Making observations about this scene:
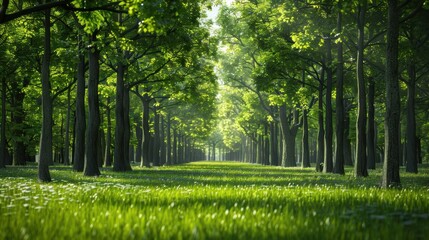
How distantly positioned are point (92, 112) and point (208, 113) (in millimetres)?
33415

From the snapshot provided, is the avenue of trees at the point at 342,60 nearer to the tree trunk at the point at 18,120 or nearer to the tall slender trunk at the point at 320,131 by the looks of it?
the tall slender trunk at the point at 320,131

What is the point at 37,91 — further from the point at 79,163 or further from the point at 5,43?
the point at 79,163

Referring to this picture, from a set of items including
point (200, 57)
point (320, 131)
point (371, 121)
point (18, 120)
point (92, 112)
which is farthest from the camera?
point (18, 120)

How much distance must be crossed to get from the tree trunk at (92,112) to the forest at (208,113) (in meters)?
0.05

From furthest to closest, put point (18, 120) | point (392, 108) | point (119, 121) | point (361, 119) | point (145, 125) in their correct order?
point (18, 120) < point (145, 125) < point (119, 121) < point (361, 119) < point (392, 108)

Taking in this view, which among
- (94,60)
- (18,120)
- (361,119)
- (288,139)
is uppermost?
(94,60)

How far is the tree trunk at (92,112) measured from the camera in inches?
780

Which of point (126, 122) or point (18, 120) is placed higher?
point (18, 120)

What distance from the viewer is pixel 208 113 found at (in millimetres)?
53250

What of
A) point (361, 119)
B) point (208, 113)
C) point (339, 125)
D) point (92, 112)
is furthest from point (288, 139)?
point (92, 112)

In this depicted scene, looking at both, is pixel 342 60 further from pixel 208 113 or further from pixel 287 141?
pixel 208 113

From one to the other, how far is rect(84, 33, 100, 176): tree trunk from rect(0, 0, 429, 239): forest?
5cm

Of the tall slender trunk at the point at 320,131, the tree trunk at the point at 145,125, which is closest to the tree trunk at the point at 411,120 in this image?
the tall slender trunk at the point at 320,131

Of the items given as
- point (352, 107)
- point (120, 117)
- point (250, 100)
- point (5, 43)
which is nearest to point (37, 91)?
point (5, 43)
